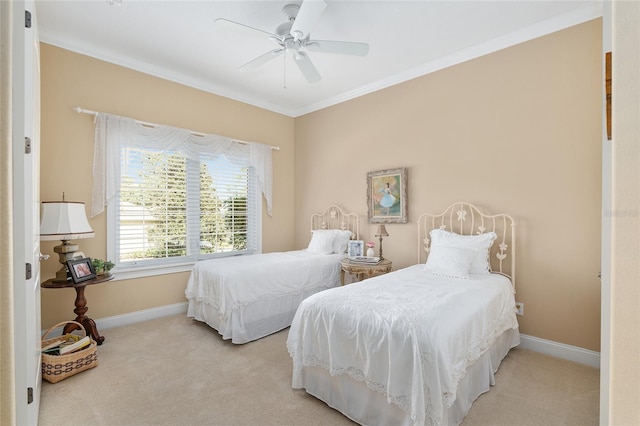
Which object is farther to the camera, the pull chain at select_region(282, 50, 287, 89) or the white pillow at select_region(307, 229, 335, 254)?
the white pillow at select_region(307, 229, 335, 254)

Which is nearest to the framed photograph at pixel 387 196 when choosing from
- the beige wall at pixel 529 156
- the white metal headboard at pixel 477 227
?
the beige wall at pixel 529 156

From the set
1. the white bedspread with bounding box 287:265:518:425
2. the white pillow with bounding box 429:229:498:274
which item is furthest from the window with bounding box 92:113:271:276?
the white pillow with bounding box 429:229:498:274

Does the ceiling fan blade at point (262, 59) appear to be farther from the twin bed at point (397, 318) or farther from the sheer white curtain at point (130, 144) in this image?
the twin bed at point (397, 318)

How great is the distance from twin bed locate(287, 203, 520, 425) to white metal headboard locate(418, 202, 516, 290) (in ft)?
0.92

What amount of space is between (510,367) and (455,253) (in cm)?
100

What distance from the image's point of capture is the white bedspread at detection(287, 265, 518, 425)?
160 centimetres

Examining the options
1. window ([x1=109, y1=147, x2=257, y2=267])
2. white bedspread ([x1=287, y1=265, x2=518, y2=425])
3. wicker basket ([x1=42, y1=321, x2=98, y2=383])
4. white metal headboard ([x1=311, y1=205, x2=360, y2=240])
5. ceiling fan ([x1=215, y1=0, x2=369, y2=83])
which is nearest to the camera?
white bedspread ([x1=287, y1=265, x2=518, y2=425])

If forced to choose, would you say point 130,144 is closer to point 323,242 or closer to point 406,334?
point 323,242

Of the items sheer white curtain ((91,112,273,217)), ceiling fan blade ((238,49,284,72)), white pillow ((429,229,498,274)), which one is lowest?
white pillow ((429,229,498,274))

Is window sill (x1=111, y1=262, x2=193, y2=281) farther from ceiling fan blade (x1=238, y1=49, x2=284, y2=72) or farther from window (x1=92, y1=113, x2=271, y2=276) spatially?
ceiling fan blade (x1=238, y1=49, x2=284, y2=72)

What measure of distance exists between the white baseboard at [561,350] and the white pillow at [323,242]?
7.61 ft

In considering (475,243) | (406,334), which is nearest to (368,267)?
(475,243)

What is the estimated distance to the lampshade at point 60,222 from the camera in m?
2.64

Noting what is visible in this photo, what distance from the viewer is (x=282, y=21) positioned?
9.20 feet
